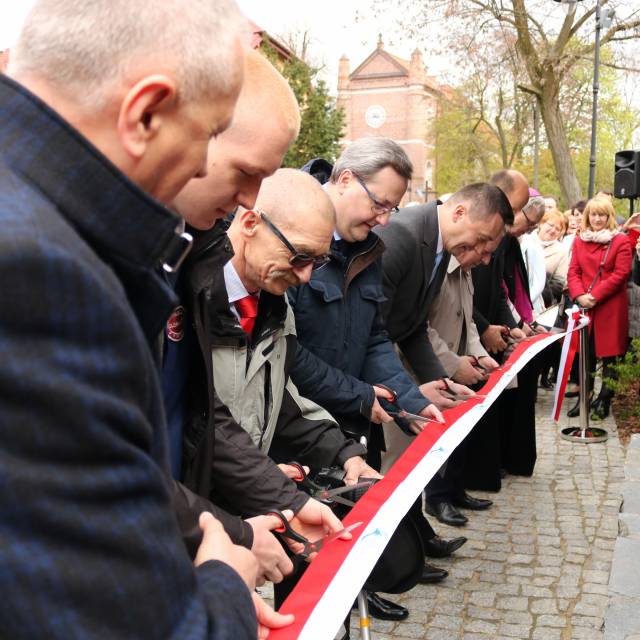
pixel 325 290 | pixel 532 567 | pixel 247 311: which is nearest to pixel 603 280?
pixel 532 567

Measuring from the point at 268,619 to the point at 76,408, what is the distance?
92 centimetres

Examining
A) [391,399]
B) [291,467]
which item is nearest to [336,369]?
[391,399]

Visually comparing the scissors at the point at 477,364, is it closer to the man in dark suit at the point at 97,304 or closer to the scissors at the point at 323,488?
the scissors at the point at 323,488

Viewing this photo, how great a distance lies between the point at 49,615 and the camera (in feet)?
2.95

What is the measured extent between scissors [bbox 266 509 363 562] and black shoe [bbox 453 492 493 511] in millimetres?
4068

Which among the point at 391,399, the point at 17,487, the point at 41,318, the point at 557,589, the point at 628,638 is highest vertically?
the point at 41,318

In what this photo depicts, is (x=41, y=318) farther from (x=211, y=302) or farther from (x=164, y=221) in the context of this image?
(x=211, y=302)

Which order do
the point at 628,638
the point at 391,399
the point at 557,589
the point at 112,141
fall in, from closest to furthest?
the point at 112,141, the point at 628,638, the point at 391,399, the point at 557,589

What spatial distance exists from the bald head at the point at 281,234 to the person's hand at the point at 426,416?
3.93ft

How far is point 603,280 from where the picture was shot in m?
8.88

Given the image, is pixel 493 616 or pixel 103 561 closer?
pixel 103 561

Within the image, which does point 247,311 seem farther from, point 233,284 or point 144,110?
point 144,110

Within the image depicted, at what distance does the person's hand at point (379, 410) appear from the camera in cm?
365

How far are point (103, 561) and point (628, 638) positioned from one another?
315cm
